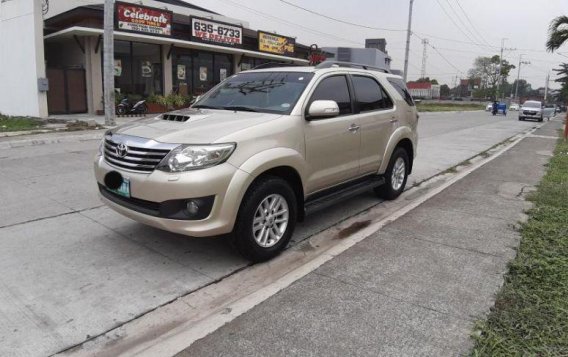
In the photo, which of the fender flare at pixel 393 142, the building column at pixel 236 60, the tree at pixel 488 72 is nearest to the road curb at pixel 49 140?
the fender flare at pixel 393 142

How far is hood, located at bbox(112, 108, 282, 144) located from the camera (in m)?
3.85

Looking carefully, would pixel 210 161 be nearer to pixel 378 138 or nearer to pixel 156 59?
pixel 378 138

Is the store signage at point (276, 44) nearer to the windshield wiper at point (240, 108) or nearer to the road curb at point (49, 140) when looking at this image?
the road curb at point (49, 140)

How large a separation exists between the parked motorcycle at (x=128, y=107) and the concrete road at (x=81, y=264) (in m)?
13.6

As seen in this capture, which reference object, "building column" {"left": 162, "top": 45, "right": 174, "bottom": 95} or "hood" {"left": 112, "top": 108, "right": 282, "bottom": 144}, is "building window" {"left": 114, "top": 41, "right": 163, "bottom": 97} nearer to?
"building column" {"left": 162, "top": 45, "right": 174, "bottom": 95}

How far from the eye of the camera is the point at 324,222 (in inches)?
220

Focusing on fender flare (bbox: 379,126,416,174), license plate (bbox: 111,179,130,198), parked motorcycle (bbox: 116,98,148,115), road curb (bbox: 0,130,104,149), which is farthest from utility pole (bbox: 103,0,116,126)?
license plate (bbox: 111,179,130,198)

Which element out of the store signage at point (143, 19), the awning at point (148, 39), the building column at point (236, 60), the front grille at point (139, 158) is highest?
the store signage at point (143, 19)

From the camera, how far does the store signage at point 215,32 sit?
2214 cm

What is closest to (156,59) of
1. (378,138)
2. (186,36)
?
(186,36)

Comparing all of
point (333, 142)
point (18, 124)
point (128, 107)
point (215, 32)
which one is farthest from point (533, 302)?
point (215, 32)

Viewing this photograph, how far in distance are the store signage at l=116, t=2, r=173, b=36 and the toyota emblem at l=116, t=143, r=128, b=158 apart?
54.9ft

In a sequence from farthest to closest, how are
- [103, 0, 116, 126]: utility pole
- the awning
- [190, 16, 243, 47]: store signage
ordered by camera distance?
[190, 16, 243, 47]: store signage, the awning, [103, 0, 116, 126]: utility pole

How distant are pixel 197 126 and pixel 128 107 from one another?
17.3m
